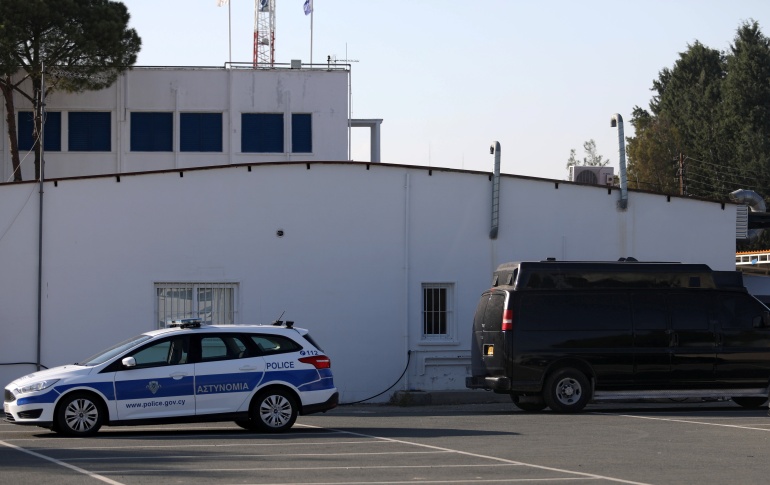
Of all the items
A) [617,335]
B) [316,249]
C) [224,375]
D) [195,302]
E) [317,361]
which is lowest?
[224,375]

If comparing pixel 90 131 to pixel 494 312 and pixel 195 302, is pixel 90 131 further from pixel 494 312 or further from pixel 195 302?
pixel 494 312

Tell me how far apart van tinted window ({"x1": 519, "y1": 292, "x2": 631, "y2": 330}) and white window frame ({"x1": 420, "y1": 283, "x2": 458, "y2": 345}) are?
16.4 ft

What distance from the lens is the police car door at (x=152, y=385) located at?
15.8 m

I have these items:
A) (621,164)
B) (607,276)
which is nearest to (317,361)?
(607,276)

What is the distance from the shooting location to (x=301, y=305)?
23.8 meters

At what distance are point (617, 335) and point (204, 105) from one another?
23.2 meters

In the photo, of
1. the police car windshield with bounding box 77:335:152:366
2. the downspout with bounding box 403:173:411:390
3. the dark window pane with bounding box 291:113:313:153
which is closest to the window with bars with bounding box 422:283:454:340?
the downspout with bounding box 403:173:411:390

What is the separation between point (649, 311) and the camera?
19734mm

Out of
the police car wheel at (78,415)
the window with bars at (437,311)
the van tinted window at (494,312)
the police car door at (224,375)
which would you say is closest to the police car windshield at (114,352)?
the police car wheel at (78,415)

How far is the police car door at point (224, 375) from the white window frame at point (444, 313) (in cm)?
824

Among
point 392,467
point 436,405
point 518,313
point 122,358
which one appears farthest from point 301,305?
point 392,467

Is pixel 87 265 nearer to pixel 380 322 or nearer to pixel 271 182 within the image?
pixel 271 182

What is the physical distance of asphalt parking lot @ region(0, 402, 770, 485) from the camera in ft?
38.0

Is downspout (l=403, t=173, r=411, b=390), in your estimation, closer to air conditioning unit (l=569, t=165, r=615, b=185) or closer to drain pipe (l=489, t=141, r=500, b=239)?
drain pipe (l=489, t=141, r=500, b=239)
